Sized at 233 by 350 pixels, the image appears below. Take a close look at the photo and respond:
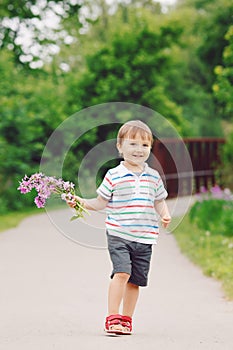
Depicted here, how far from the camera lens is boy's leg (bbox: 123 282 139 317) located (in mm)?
5934

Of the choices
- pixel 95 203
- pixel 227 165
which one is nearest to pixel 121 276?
pixel 95 203

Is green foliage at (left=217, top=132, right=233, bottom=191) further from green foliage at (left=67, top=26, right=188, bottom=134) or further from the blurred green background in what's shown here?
green foliage at (left=67, top=26, right=188, bottom=134)

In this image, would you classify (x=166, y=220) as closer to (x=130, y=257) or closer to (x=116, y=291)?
(x=130, y=257)

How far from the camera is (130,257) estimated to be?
5.88 meters

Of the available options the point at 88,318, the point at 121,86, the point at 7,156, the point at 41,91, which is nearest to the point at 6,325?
the point at 88,318

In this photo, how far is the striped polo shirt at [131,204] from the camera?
5719 millimetres

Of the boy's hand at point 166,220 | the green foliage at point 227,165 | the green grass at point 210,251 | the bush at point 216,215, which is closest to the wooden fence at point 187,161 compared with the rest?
the green foliage at point 227,165

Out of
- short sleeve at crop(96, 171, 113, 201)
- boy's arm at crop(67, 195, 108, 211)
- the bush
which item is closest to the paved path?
boy's arm at crop(67, 195, 108, 211)

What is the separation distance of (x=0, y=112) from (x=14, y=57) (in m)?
4.99

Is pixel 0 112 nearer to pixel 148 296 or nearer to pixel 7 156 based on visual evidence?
pixel 7 156

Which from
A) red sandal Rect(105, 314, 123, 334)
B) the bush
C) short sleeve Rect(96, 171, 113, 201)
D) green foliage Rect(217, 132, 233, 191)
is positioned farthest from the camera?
green foliage Rect(217, 132, 233, 191)

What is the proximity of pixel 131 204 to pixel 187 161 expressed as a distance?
16.3m

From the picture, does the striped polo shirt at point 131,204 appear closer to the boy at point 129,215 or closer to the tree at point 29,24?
the boy at point 129,215

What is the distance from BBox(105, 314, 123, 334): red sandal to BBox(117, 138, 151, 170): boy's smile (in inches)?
43.7
